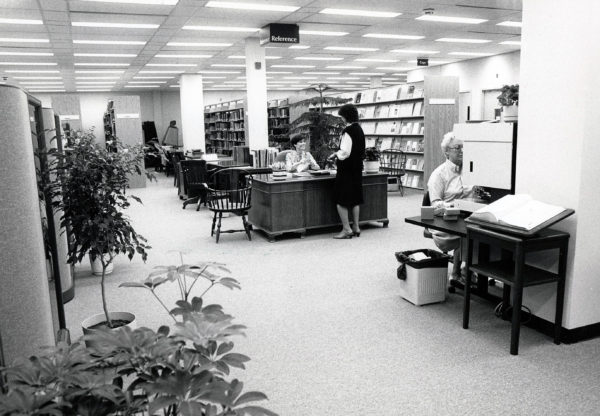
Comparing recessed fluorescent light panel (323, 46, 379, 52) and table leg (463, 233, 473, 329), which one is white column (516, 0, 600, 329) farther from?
recessed fluorescent light panel (323, 46, 379, 52)

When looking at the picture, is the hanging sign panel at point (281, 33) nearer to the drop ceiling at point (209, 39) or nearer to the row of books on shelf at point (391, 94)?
the drop ceiling at point (209, 39)

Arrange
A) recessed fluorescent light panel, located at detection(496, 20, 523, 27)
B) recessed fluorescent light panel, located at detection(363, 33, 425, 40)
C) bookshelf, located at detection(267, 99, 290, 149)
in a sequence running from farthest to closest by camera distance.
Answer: bookshelf, located at detection(267, 99, 290, 149) → recessed fluorescent light panel, located at detection(363, 33, 425, 40) → recessed fluorescent light panel, located at detection(496, 20, 523, 27)

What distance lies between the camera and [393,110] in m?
10.8

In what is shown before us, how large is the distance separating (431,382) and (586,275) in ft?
4.31

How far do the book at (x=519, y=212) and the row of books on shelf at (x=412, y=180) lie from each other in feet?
23.4

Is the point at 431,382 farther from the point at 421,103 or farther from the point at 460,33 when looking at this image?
the point at 460,33

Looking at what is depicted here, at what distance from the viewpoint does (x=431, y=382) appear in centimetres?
275

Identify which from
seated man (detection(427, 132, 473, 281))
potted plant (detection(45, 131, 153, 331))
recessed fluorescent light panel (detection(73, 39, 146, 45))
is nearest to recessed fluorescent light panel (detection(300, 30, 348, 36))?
recessed fluorescent light panel (detection(73, 39, 146, 45))

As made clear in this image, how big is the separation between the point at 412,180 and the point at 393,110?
1563 millimetres

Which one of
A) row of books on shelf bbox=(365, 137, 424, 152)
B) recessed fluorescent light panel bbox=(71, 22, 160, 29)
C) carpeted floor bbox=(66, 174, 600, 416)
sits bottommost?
carpeted floor bbox=(66, 174, 600, 416)

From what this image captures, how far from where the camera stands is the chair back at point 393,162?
34.1ft

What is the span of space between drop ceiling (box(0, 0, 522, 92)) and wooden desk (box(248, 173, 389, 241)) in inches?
100

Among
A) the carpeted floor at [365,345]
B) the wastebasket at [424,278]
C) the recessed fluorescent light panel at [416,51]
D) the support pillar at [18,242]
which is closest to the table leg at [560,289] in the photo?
the carpeted floor at [365,345]

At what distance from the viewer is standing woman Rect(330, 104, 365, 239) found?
19.5ft
